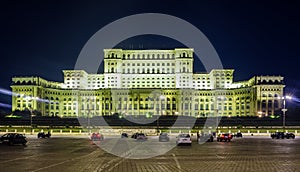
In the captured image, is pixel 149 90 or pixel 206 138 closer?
pixel 206 138

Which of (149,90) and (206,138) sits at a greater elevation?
(149,90)

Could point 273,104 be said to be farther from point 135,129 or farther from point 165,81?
point 135,129

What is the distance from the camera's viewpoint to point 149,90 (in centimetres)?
15225

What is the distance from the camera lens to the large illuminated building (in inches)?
5965

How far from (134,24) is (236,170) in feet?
463

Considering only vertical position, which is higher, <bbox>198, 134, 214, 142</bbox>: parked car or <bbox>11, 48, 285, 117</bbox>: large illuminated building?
<bbox>11, 48, 285, 117</bbox>: large illuminated building

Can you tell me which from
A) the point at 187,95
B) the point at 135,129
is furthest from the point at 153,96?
the point at 135,129

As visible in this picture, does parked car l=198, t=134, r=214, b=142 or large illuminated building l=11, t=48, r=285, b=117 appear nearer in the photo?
parked car l=198, t=134, r=214, b=142

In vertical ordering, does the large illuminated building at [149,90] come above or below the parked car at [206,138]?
above

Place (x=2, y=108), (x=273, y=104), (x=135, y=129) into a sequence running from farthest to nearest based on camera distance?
(x=2, y=108) → (x=273, y=104) → (x=135, y=129)

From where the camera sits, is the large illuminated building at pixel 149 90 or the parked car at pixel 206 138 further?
the large illuminated building at pixel 149 90

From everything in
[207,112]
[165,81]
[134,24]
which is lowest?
[207,112]

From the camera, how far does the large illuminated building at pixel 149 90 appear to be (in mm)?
151500

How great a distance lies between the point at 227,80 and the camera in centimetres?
16550
